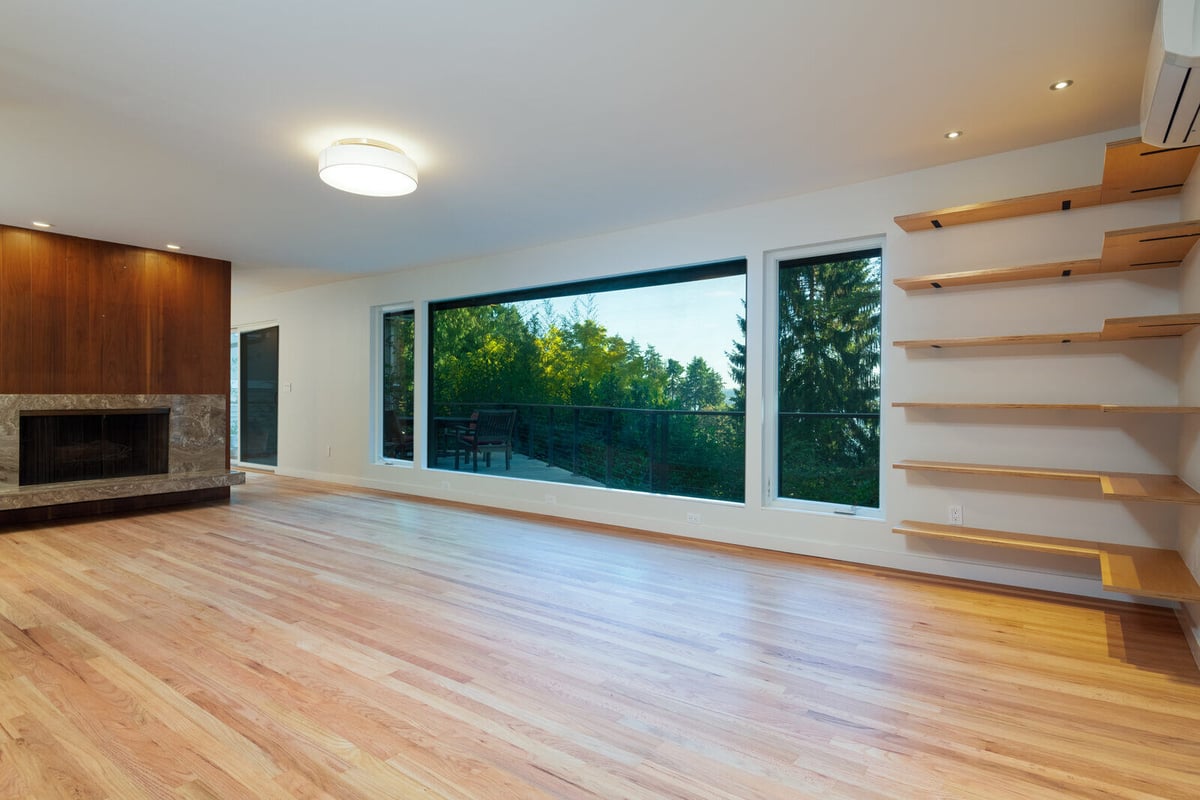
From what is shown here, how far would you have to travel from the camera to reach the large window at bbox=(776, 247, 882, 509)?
3992 millimetres

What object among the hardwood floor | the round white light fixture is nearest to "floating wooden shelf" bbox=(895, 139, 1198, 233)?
the hardwood floor

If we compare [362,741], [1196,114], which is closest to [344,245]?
[362,741]

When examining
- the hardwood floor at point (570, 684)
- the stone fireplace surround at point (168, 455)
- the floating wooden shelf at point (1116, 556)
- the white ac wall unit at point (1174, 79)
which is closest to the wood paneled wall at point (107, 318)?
the stone fireplace surround at point (168, 455)

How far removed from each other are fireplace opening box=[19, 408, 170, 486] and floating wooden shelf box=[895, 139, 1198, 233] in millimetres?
6381

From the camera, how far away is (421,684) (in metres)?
2.19

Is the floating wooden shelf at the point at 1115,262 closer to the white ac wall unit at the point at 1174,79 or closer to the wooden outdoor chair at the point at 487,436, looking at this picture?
the white ac wall unit at the point at 1174,79

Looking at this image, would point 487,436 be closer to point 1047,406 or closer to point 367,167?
point 367,167

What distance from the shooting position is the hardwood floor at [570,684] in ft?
5.49

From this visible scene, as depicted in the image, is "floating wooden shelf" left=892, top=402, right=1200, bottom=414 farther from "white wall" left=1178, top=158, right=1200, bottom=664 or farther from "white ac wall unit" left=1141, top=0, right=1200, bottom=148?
"white ac wall unit" left=1141, top=0, right=1200, bottom=148

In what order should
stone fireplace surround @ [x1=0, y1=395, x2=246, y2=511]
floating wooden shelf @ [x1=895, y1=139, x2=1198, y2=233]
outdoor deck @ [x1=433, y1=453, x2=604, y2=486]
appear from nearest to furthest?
floating wooden shelf @ [x1=895, y1=139, x2=1198, y2=233], stone fireplace surround @ [x1=0, y1=395, x2=246, y2=511], outdoor deck @ [x1=433, y1=453, x2=604, y2=486]

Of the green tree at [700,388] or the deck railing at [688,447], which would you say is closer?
the deck railing at [688,447]

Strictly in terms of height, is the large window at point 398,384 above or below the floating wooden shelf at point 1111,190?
below

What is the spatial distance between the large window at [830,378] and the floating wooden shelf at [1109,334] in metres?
0.42

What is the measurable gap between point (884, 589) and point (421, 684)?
8.11ft
